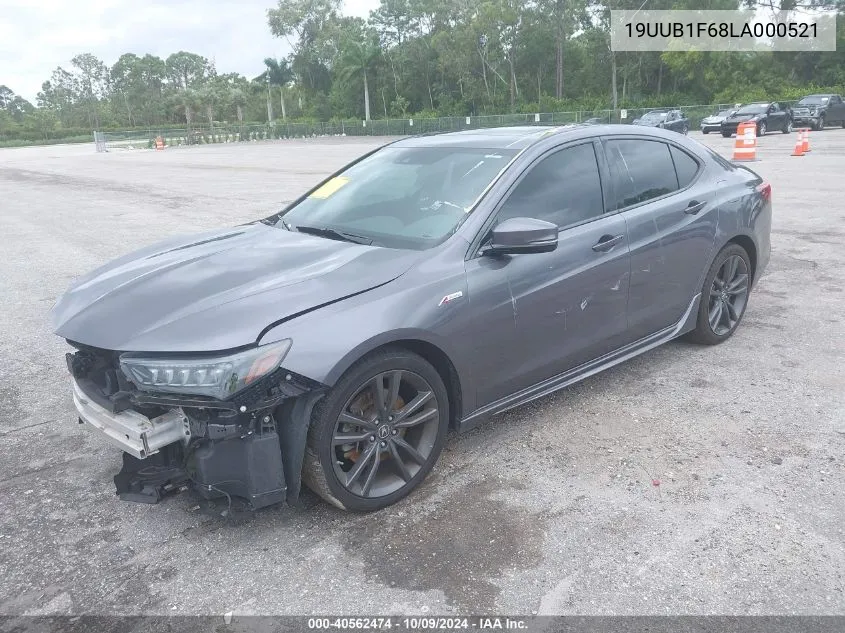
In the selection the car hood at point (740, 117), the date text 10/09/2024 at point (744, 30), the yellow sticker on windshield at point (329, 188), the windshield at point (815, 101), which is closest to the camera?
the yellow sticker on windshield at point (329, 188)

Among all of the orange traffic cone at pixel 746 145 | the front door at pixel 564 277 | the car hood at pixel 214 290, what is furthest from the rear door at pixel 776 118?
the car hood at pixel 214 290

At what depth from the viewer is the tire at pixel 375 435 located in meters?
2.98

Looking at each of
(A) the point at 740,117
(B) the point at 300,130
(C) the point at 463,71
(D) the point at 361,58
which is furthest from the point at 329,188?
(D) the point at 361,58

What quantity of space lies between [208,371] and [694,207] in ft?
11.3

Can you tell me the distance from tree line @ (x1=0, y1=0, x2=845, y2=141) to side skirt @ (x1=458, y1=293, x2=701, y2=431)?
57.7m

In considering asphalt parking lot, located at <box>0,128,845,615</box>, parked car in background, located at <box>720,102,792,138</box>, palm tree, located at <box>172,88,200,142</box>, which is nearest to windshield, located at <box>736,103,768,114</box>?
parked car in background, located at <box>720,102,792,138</box>

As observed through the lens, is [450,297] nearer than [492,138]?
Yes

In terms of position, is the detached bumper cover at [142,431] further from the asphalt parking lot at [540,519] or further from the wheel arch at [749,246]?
the wheel arch at [749,246]

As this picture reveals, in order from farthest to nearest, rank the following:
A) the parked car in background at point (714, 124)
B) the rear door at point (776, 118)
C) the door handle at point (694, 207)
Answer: the parked car in background at point (714, 124), the rear door at point (776, 118), the door handle at point (694, 207)

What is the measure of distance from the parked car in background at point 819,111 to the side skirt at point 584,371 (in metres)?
36.8

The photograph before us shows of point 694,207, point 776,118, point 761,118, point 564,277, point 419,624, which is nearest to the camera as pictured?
point 419,624

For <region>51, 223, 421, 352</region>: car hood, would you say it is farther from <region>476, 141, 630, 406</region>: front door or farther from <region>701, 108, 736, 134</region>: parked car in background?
<region>701, 108, 736, 134</region>: parked car in background

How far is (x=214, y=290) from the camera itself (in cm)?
316

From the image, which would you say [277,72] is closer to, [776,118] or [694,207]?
[776,118]
